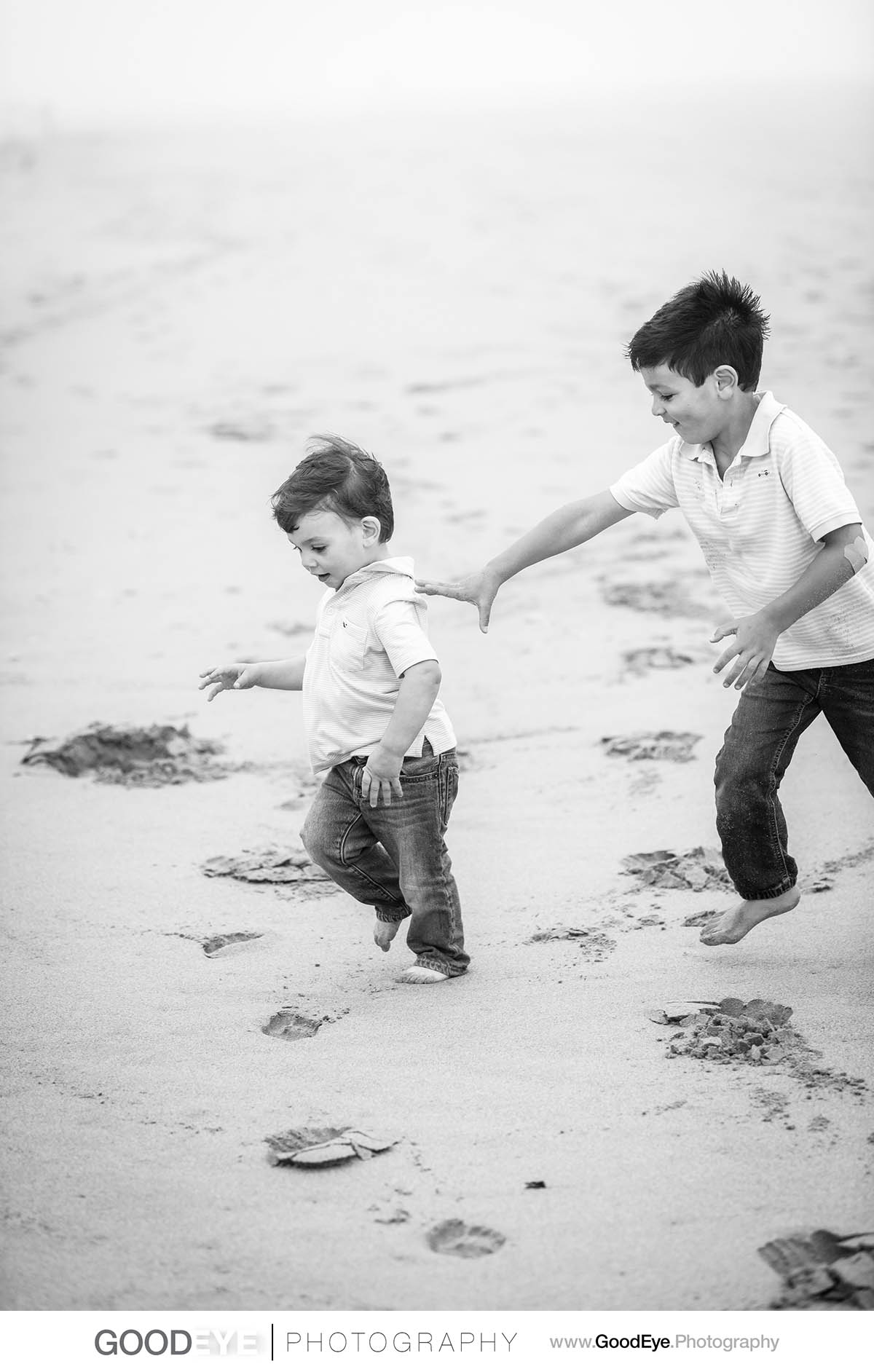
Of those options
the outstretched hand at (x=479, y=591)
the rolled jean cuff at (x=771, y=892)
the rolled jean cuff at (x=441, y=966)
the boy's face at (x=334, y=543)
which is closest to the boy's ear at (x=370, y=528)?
the boy's face at (x=334, y=543)

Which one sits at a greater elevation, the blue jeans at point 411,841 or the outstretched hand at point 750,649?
the outstretched hand at point 750,649

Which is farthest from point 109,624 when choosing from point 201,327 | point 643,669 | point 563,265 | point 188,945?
point 563,265

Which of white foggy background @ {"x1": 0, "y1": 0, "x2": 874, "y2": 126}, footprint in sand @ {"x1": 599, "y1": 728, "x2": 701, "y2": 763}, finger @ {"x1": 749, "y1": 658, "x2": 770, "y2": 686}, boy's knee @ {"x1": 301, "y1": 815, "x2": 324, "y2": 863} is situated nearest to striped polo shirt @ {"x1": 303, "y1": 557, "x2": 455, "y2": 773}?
boy's knee @ {"x1": 301, "y1": 815, "x2": 324, "y2": 863}

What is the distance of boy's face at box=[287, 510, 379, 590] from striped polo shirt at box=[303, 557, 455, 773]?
0.08 ft

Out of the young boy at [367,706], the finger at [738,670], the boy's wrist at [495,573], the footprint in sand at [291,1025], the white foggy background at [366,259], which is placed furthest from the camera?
the white foggy background at [366,259]

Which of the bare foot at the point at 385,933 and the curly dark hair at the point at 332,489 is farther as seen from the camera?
the bare foot at the point at 385,933

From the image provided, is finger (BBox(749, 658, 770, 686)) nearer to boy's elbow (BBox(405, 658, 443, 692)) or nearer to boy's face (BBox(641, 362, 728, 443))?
boy's face (BBox(641, 362, 728, 443))

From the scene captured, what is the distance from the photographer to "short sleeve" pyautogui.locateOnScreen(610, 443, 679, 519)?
2.21 m

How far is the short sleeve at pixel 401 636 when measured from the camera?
215 cm

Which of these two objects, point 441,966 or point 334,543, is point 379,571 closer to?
point 334,543

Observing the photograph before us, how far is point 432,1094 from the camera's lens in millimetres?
1872

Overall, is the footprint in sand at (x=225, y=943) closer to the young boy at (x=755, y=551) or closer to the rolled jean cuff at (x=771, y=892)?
the young boy at (x=755, y=551)

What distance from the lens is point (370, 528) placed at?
223 cm

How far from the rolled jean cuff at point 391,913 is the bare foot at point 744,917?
0.51 m
